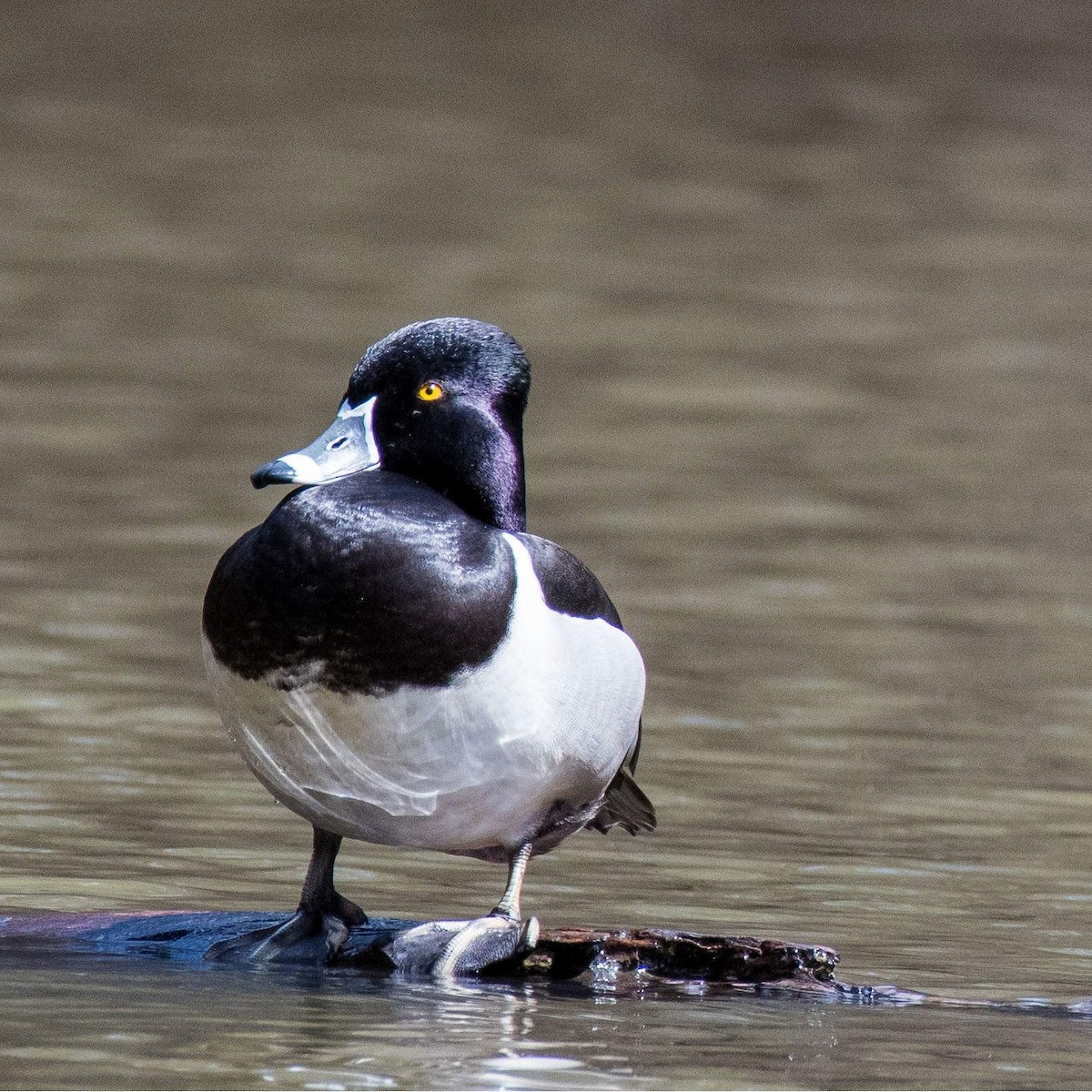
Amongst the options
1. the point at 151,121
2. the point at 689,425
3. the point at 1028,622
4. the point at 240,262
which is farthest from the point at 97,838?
the point at 151,121

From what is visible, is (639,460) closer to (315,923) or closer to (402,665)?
(315,923)

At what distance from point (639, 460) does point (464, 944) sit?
9.86 meters

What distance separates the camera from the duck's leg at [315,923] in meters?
6.13

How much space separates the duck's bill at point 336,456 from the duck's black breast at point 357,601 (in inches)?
3.8

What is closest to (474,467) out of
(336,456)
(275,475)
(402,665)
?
(336,456)

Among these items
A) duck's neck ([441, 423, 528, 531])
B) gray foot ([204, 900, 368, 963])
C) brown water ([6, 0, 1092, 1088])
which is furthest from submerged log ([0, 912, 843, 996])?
duck's neck ([441, 423, 528, 531])

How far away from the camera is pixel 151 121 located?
87.1ft

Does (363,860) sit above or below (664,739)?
below

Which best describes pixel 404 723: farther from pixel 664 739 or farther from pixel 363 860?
pixel 664 739

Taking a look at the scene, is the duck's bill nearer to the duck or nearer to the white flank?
the duck

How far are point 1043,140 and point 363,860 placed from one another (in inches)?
817

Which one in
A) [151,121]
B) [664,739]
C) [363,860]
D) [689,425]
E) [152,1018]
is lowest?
[152,1018]

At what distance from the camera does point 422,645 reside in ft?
18.9

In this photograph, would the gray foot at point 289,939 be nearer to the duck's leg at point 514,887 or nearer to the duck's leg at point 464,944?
the duck's leg at point 464,944
